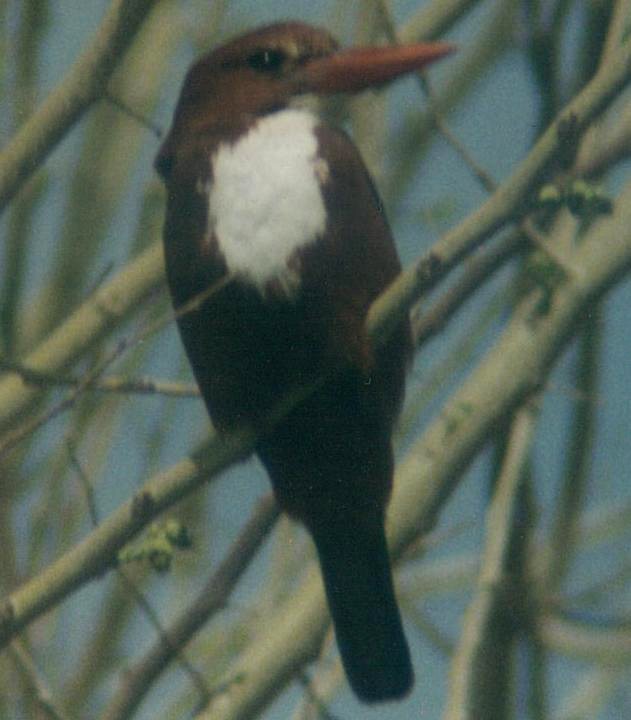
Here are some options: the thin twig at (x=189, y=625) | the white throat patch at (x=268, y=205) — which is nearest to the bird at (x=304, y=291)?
the white throat patch at (x=268, y=205)

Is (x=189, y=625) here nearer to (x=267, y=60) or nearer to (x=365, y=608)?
(x=365, y=608)

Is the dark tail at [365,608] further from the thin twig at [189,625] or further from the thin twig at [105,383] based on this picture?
the thin twig at [105,383]

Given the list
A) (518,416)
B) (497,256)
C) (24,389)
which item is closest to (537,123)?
(497,256)

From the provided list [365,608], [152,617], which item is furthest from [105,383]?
[365,608]

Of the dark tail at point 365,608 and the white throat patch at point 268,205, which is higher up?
the white throat patch at point 268,205

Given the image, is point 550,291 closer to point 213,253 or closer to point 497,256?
point 497,256

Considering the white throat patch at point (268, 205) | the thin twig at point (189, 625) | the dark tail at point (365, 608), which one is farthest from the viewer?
the dark tail at point (365, 608)
